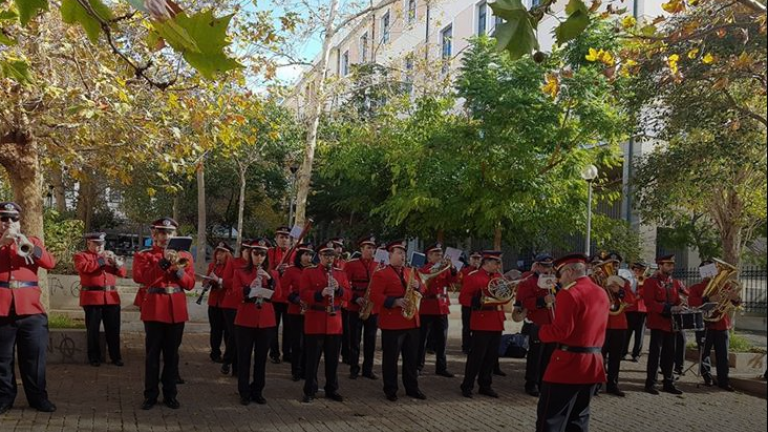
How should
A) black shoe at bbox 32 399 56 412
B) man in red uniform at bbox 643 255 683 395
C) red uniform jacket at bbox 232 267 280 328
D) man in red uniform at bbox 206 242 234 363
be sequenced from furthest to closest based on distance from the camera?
1. man in red uniform at bbox 206 242 234 363
2. man in red uniform at bbox 643 255 683 395
3. red uniform jacket at bbox 232 267 280 328
4. black shoe at bbox 32 399 56 412

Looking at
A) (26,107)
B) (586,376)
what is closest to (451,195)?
(26,107)

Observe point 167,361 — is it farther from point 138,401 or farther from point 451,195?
point 451,195

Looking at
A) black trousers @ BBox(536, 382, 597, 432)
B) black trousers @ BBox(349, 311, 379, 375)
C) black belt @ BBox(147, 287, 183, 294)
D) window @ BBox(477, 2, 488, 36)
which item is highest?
window @ BBox(477, 2, 488, 36)

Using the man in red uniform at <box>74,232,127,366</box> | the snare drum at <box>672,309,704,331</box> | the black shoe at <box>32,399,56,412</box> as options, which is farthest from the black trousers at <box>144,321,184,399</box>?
the snare drum at <box>672,309,704,331</box>

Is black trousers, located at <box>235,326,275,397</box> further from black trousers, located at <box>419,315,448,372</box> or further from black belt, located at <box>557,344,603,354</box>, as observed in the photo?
black belt, located at <box>557,344,603,354</box>

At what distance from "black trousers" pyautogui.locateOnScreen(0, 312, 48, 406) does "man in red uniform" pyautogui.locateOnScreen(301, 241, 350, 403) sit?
10.0 feet

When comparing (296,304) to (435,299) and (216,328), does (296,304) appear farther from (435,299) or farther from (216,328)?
(435,299)

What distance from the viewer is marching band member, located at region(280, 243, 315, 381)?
10.2 metres

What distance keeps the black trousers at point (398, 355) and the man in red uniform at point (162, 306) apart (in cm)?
267

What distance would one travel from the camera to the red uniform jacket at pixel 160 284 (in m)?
8.63

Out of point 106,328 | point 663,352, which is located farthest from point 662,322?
point 106,328

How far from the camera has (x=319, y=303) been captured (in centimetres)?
962

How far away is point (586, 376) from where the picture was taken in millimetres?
6336

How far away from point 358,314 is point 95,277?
414cm
